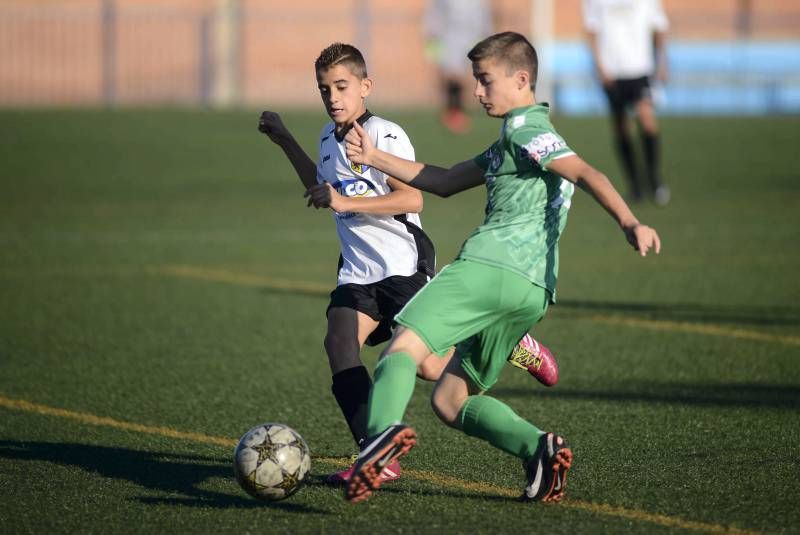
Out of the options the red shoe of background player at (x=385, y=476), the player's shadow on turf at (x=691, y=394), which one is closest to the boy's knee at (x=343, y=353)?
the red shoe of background player at (x=385, y=476)

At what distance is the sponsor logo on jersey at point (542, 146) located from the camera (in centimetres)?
488

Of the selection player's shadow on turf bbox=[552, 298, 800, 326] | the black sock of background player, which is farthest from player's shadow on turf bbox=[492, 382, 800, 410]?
the black sock of background player

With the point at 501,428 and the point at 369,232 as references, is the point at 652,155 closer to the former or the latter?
the point at 369,232

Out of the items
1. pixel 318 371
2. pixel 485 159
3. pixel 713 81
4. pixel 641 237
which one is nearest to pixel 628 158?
pixel 318 371

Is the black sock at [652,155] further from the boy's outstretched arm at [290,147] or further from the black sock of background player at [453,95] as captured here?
the boy's outstretched arm at [290,147]

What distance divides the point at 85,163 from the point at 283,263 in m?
9.30

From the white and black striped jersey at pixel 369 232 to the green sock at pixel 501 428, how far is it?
0.90 metres

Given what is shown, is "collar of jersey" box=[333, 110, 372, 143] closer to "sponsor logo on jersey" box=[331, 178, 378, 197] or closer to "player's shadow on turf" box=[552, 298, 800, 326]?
"sponsor logo on jersey" box=[331, 178, 378, 197]

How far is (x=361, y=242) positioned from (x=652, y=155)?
1094cm

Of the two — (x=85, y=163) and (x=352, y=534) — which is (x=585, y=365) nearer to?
(x=352, y=534)

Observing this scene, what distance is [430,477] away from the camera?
18.1 feet

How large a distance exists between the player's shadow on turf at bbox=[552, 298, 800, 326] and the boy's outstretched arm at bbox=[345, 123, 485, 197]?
4784mm

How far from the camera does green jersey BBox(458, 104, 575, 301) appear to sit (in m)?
4.95

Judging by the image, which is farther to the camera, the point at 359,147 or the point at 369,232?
the point at 369,232
